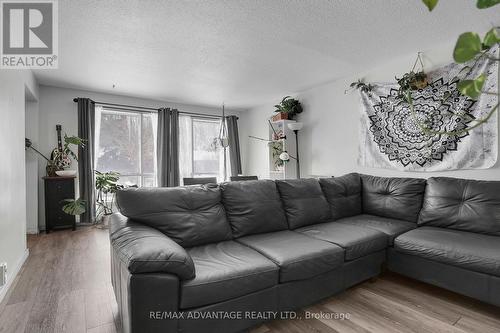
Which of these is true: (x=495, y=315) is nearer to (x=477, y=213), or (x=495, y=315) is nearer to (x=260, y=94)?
(x=477, y=213)

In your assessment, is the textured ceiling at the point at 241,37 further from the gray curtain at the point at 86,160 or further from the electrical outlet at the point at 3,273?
the electrical outlet at the point at 3,273

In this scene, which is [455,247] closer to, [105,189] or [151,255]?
[151,255]

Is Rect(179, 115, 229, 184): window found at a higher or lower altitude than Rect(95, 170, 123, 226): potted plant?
higher

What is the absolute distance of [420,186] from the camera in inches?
107

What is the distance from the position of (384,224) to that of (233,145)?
12.5 feet

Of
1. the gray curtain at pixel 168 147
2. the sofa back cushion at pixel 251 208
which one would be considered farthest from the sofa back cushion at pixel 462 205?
the gray curtain at pixel 168 147

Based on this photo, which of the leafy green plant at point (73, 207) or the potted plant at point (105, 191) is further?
the potted plant at point (105, 191)

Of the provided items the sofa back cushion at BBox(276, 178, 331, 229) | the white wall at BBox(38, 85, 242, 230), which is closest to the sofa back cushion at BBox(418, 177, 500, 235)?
the sofa back cushion at BBox(276, 178, 331, 229)

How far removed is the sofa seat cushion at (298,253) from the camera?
1.70 m

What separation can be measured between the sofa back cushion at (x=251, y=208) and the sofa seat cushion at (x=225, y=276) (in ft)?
1.23

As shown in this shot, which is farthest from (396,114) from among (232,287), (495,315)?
(232,287)

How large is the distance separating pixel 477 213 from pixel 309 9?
222cm

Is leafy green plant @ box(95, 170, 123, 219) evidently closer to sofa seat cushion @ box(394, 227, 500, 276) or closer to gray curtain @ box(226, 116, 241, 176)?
gray curtain @ box(226, 116, 241, 176)

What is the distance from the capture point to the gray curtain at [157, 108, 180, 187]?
4.93 m
